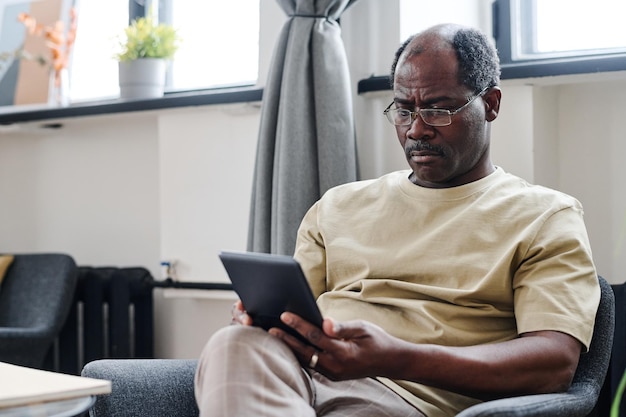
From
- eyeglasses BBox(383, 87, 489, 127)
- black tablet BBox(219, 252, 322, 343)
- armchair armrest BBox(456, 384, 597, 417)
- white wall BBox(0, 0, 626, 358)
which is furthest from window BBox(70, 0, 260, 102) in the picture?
armchair armrest BBox(456, 384, 597, 417)

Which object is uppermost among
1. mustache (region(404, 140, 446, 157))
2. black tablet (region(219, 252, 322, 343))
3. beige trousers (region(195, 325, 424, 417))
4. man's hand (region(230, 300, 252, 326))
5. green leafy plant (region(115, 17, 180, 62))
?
green leafy plant (region(115, 17, 180, 62))

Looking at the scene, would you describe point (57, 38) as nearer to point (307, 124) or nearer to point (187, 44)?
point (187, 44)

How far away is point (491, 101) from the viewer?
6.27ft

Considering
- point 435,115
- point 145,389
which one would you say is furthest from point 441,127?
point 145,389

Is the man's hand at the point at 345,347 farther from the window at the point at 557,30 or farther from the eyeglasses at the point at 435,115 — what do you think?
the window at the point at 557,30

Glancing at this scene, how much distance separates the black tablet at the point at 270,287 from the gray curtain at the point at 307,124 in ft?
2.90

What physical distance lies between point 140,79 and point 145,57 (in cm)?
8

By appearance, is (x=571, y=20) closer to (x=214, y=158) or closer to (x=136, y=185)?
(x=214, y=158)

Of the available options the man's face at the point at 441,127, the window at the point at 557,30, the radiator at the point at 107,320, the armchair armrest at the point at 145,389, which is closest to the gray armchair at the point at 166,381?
the armchair armrest at the point at 145,389

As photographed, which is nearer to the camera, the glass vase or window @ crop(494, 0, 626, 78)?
window @ crop(494, 0, 626, 78)

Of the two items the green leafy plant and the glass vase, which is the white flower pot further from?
the glass vase

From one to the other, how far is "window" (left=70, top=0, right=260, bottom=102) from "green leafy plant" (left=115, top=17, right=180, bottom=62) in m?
0.07

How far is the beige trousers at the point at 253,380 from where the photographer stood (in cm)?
139

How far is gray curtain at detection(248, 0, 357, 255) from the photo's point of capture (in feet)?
8.03
